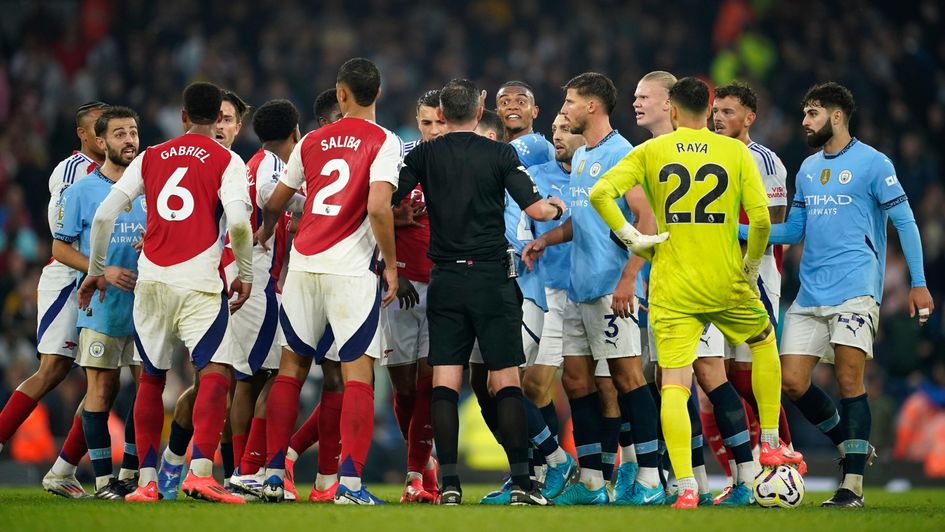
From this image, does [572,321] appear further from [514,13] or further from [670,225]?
[514,13]

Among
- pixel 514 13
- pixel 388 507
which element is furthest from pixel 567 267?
pixel 514 13

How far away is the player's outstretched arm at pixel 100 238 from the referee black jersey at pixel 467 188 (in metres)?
1.88

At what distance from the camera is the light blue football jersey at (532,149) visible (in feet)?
32.6

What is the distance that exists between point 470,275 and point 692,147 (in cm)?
165

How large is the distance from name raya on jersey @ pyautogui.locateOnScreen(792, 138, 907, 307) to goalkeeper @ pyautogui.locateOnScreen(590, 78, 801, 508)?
1.19 m

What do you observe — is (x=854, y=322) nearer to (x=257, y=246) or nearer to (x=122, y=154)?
(x=257, y=246)

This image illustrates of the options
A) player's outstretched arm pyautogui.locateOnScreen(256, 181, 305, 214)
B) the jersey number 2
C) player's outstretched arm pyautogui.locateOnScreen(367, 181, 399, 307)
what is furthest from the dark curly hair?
player's outstretched arm pyautogui.locateOnScreen(256, 181, 305, 214)

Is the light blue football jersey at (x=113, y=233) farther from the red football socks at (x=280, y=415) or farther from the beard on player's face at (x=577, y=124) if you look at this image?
the beard on player's face at (x=577, y=124)

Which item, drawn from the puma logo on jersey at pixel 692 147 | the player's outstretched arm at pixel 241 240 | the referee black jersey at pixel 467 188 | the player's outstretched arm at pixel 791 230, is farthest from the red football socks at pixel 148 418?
the player's outstretched arm at pixel 791 230

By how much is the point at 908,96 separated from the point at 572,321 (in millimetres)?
12314

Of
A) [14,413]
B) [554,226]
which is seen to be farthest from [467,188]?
[14,413]

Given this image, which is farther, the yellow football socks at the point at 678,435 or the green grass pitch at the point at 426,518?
the yellow football socks at the point at 678,435

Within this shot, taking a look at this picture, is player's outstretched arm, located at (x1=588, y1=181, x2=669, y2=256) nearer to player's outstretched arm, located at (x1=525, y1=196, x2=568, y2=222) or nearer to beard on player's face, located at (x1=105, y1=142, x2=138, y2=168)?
player's outstretched arm, located at (x1=525, y1=196, x2=568, y2=222)

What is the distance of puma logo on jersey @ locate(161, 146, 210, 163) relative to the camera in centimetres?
857
